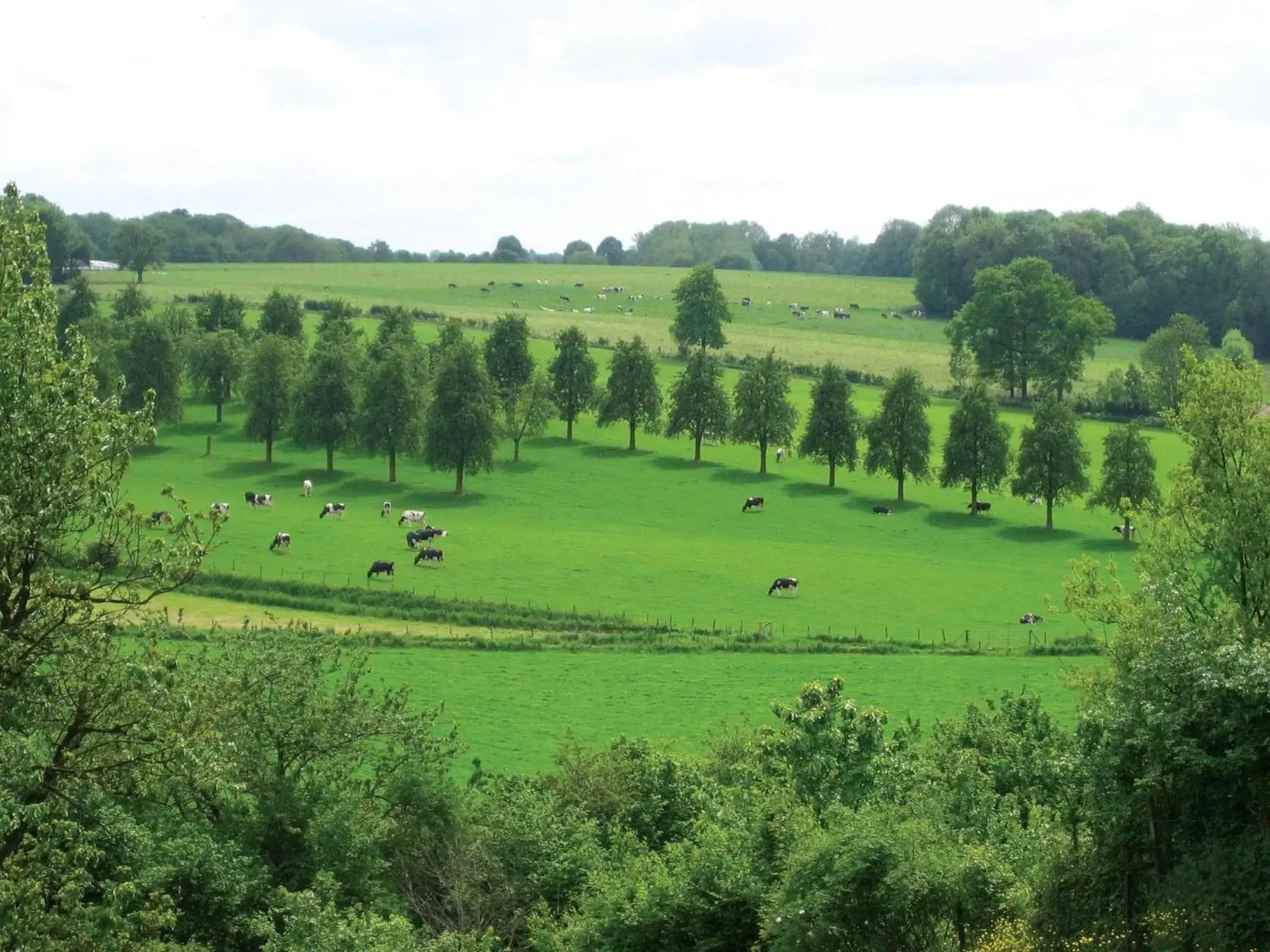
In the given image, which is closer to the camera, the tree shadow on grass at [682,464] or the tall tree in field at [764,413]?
the tall tree in field at [764,413]

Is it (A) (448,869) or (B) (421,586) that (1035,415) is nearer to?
(B) (421,586)

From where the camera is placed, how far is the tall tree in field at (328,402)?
313 feet

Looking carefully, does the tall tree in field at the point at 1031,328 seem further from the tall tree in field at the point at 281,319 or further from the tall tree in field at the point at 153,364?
the tall tree in field at the point at 153,364

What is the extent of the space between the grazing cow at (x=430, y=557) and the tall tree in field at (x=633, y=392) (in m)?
33.8

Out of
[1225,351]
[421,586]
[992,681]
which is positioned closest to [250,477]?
[421,586]

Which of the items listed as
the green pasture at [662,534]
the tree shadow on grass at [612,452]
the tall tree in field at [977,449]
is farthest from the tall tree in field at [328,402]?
the tall tree in field at [977,449]

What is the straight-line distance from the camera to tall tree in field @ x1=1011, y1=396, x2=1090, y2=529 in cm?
8956

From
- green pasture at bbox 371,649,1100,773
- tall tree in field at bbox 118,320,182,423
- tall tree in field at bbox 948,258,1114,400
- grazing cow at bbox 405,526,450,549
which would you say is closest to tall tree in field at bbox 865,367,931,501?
tall tree in field at bbox 948,258,1114,400

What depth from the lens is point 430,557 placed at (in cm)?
7325

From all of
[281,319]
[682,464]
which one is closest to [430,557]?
[682,464]

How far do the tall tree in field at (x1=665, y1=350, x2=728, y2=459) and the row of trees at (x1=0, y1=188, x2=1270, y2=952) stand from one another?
202 ft

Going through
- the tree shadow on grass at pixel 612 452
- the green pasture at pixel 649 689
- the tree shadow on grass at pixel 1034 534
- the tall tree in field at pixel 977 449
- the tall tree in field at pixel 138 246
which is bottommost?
the green pasture at pixel 649 689

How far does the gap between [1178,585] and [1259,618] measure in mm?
1968

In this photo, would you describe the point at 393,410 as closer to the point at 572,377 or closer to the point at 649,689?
the point at 572,377
